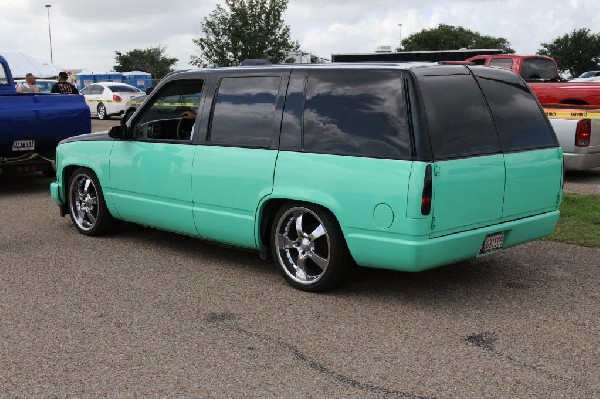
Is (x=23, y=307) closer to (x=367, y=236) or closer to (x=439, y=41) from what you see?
(x=367, y=236)

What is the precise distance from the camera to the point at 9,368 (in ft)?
13.9

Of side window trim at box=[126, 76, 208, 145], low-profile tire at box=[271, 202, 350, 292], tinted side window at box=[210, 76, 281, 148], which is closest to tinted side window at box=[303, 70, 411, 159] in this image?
tinted side window at box=[210, 76, 281, 148]

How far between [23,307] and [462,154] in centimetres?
326

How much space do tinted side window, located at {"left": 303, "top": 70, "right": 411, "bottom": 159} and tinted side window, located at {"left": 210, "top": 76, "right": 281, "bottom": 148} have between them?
1.26 feet

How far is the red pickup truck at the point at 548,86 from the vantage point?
1284cm

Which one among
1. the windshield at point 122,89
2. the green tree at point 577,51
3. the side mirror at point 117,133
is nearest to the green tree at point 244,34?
the windshield at point 122,89

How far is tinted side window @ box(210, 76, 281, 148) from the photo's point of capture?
233 inches

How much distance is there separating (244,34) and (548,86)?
1228 inches

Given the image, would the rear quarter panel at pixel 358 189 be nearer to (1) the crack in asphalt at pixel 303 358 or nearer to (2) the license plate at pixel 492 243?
(2) the license plate at pixel 492 243

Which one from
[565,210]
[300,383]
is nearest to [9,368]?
[300,383]

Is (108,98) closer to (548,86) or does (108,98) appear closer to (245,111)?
(548,86)

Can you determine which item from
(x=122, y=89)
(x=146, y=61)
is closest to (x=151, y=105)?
(x=122, y=89)

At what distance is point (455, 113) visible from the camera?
17.3ft

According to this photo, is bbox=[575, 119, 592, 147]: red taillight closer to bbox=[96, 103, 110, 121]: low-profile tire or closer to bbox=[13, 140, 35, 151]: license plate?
bbox=[13, 140, 35, 151]: license plate
